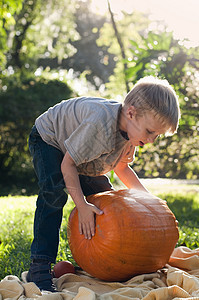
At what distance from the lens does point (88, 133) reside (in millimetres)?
2334

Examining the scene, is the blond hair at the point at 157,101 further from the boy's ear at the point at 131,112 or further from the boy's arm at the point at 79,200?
the boy's arm at the point at 79,200

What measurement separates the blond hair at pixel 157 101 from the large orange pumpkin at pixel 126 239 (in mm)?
539

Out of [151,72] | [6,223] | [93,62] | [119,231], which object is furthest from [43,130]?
[93,62]

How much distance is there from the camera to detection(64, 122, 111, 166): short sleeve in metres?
2.33

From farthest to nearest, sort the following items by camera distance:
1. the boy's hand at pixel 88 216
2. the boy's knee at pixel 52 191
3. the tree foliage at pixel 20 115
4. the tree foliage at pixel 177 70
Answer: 1. the tree foliage at pixel 20 115
2. the tree foliage at pixel 177 70
3. the boy's knee at pixel 52 191
4. the boy's hand at pixel 88 216

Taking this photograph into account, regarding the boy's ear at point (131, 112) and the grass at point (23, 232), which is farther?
the grass at point (23, 232)

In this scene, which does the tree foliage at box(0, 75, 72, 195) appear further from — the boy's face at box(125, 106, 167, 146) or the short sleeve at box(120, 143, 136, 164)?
the boy's face at box(125, 106, 167, 146)

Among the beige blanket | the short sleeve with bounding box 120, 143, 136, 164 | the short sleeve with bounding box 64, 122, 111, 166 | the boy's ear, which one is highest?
the boy's ear

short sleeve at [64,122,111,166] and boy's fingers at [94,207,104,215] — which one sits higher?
short sleeve at [64,122,111,166]

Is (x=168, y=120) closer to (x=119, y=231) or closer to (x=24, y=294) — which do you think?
(x=119, y=231)

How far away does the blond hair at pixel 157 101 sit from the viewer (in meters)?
2.29

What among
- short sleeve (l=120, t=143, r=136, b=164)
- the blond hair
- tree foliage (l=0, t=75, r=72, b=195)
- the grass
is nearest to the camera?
the blond hair

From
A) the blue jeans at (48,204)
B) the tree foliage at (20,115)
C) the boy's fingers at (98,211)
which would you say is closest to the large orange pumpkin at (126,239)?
the boy's fingers at (98,211)

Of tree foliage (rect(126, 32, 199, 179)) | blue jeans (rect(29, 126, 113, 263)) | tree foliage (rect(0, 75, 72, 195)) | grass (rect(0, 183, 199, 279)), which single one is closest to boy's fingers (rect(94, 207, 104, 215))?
blue jeans (rect(29, 126, 113, 263))
